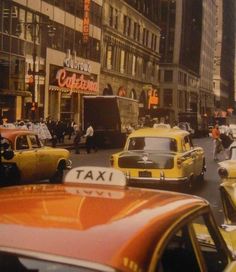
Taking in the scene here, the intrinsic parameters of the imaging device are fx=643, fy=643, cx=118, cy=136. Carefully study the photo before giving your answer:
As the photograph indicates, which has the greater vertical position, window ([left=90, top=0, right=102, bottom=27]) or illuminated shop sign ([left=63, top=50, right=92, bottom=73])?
window ([left=90, top=0, right=102, bottom=27])

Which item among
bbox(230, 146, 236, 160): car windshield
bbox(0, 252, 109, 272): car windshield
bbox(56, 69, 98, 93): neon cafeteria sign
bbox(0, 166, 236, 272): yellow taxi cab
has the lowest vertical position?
bbox(230, 146, 236, 160): car windshield

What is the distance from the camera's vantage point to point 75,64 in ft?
171

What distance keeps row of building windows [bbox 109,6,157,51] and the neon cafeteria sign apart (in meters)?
9.51

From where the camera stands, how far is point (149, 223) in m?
3.10

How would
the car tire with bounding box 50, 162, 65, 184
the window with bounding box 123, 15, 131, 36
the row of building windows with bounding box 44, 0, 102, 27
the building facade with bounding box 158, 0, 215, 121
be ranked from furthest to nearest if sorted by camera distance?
1. the building facade with bounding box 158, 0, 215, 121
2. the window with bounding box 123, 15, 131, 36
3. the row of building windows with bounding box 44, 0, 102, 27
4. the car tire with bounding box 50, 162, 65, 184

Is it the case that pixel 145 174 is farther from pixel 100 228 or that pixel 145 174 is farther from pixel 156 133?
pixel 100 228

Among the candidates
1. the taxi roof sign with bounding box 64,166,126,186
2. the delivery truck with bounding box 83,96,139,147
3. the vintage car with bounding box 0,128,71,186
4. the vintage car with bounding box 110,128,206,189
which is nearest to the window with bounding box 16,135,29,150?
the vintage car with bounding box 0,128,71,186

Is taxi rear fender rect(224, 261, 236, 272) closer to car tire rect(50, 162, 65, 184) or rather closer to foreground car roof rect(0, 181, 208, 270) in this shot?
foreground car roof rect(0, 181, 208, 270)

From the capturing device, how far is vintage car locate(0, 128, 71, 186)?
15172mm

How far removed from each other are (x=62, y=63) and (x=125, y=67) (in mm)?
20565

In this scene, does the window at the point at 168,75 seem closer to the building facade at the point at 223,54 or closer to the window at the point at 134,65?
the window at the point at 134,65

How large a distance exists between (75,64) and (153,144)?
1439 inches

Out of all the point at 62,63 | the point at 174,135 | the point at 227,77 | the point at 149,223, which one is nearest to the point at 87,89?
the point at 62,63

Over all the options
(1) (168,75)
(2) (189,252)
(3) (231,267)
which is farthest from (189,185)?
(1) (168,75)
